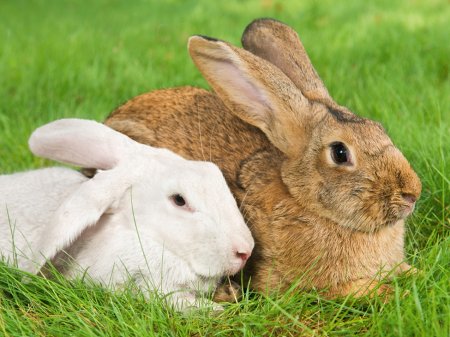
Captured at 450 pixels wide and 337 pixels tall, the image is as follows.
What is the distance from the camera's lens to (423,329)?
2965 mm

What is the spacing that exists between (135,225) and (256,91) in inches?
39.5

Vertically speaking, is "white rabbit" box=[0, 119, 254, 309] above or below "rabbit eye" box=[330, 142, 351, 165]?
below

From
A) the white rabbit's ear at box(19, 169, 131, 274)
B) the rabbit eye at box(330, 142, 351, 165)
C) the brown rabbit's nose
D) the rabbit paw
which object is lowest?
the rabbit paw

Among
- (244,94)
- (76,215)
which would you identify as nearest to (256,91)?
(244,94)

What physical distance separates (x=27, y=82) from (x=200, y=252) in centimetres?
348

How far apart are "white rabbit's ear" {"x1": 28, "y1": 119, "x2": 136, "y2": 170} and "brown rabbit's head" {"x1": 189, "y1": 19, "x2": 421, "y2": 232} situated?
0.63m

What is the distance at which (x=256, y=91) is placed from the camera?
405 centimetres

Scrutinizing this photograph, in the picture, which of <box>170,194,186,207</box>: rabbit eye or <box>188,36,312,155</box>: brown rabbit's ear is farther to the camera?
<box>188,36,312,155</box>: brown rabbit's ear

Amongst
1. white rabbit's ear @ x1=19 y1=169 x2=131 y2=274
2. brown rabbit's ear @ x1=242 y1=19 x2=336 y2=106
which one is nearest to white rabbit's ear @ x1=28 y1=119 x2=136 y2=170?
white rabbit's ear @ x1=19 y1=169 x2=131 y2=274

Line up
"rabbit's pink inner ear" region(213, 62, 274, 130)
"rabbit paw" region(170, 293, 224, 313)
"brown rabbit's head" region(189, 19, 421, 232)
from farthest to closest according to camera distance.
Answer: "rabbit's pink inner ear" region(213, 62, 274, 130) < "brown rabbit's head" region(189, 19, 421, 232) < "rabbit paw" region(170, 293, 224, 313)

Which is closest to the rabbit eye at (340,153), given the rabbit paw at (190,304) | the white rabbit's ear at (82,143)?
the rabbit paw at (190,304)

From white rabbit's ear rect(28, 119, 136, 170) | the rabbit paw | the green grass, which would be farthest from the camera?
white rabbit's ear rect(28, 119, 136, 170)

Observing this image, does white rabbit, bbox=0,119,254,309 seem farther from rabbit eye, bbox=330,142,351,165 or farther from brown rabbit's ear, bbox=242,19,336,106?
brown rabbit's ear, bbox=242,19,336,106

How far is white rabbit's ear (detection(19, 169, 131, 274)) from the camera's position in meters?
3.44
